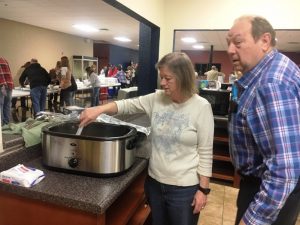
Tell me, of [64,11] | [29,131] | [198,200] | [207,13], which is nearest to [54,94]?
[64,11]

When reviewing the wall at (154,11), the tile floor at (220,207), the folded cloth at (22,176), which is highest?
the wall at (154,11)

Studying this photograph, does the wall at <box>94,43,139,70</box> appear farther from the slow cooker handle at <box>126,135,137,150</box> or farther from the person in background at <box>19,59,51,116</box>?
the slow cooker handle at <box>126,135,137,150</box>

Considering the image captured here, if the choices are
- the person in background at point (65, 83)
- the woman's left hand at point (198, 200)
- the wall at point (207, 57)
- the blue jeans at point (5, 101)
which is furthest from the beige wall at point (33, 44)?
the woman's left hand at point (198, 200)

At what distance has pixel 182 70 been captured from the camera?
117 cm

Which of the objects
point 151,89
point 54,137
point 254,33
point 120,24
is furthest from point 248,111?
point 120,24

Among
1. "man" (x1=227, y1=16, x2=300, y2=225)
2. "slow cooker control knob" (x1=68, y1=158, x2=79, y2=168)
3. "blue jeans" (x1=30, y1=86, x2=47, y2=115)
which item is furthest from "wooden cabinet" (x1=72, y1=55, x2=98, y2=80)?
"man" (x1=227, y1=16, x2=300, y2=225)

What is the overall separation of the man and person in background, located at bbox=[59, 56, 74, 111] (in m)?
4.93

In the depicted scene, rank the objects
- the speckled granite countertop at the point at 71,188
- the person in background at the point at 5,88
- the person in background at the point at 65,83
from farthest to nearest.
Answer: the person in background at the point at 65,83 → the person in background at the point at 5,88 → the speckled granite countertop at the point at 71,188

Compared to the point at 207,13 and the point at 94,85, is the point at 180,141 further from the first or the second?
the point at 94,85

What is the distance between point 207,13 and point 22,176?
245cm

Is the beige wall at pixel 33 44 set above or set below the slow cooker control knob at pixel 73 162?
above

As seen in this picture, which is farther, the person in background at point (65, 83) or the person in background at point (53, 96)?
the person in background at point (53, 96)

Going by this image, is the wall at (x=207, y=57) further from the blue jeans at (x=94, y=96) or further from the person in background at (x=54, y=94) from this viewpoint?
the person in background at (x=54, y=94)

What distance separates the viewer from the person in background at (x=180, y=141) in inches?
46.3
